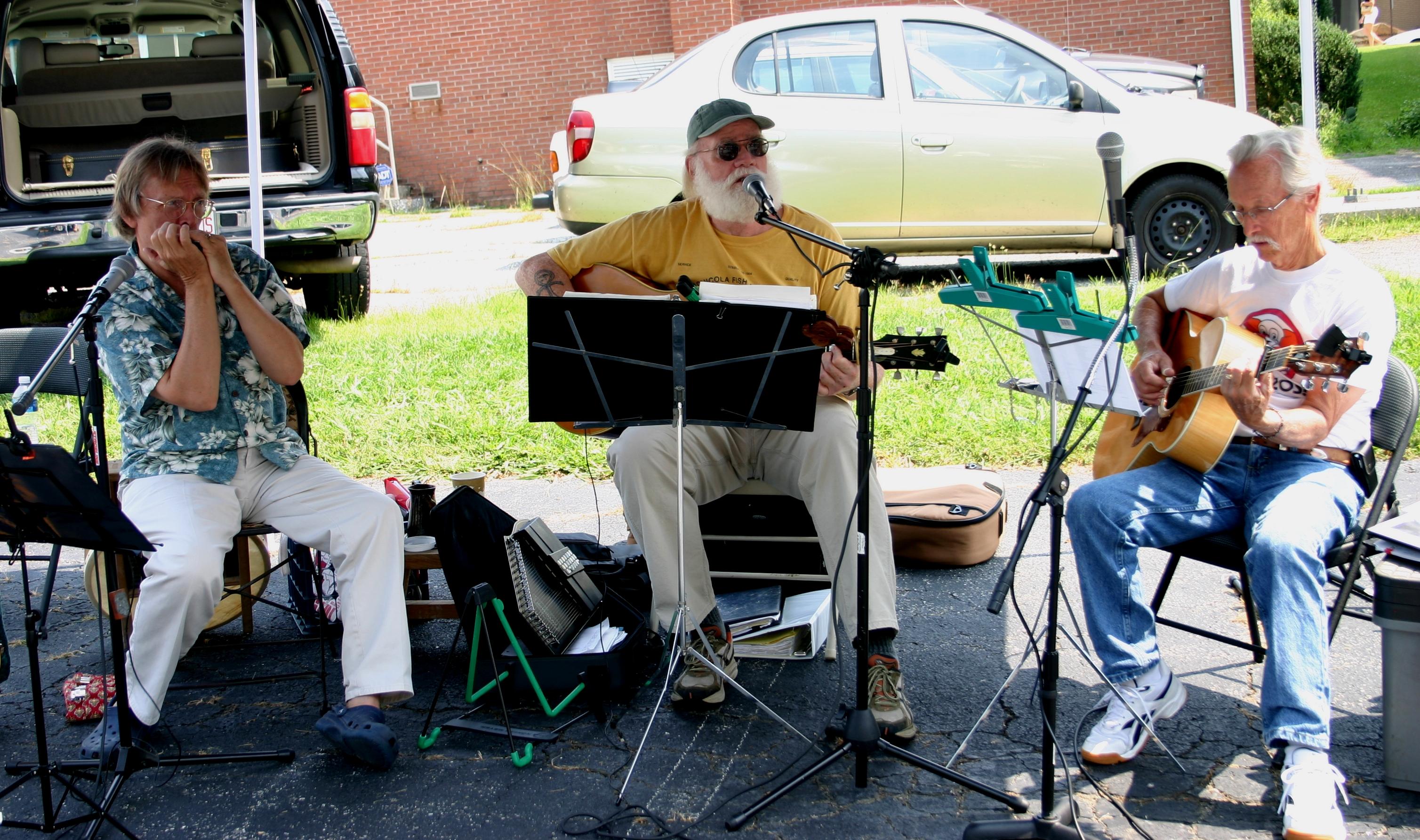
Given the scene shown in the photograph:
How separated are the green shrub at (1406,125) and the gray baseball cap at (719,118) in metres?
14.2

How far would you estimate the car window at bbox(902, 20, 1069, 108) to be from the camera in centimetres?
718

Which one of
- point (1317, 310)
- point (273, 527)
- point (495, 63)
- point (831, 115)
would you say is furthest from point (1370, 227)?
point (495, 63)

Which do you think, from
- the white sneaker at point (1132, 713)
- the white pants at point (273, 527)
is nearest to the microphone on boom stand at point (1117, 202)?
the white sneaker at point (1132, 713)

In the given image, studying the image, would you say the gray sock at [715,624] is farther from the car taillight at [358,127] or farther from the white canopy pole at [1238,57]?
the white canopy pole at [1238,57]

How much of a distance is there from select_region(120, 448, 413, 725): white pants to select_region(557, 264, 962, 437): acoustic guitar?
582 mm

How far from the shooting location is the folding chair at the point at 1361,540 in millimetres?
2688

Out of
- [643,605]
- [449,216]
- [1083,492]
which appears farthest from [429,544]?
[449,216]

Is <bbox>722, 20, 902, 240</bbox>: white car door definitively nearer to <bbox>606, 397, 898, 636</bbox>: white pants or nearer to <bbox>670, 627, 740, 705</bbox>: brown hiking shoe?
<bbox>606, 397, 898, 636</bbox>: white pants

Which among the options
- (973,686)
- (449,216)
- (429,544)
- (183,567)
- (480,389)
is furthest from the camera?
(449,216)

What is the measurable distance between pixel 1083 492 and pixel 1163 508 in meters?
0.18

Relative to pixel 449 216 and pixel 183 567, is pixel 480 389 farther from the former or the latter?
pixel 449 216

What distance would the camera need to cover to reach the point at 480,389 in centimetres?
592

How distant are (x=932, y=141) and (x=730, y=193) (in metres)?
4.06

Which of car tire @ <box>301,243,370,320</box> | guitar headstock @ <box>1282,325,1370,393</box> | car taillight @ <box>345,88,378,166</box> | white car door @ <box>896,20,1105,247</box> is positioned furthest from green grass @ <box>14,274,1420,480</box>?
guitar headstock @ <box>1282,325,1370,393</box>
